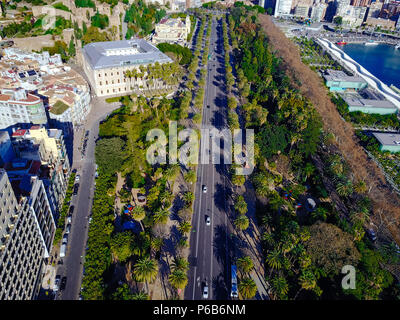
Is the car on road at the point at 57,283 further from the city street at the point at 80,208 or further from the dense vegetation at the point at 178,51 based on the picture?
the dense vegetation at the point at 178,51

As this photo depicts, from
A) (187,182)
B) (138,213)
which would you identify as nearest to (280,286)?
(138,213)

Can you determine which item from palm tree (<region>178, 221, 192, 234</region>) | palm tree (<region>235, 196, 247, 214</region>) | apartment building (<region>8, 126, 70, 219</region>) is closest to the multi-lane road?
palm tree (<region>178, 221, 192, 234</region>)

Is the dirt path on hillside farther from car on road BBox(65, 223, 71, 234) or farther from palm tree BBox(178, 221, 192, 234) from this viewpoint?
car on road BBox(65, 223, 71, 234)

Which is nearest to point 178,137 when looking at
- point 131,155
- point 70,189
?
point 131,155

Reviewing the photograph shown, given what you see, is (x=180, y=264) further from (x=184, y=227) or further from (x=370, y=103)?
(x=370, y=103)

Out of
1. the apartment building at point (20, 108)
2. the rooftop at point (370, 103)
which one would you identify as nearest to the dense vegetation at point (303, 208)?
the rooftop at point (370, 103)
